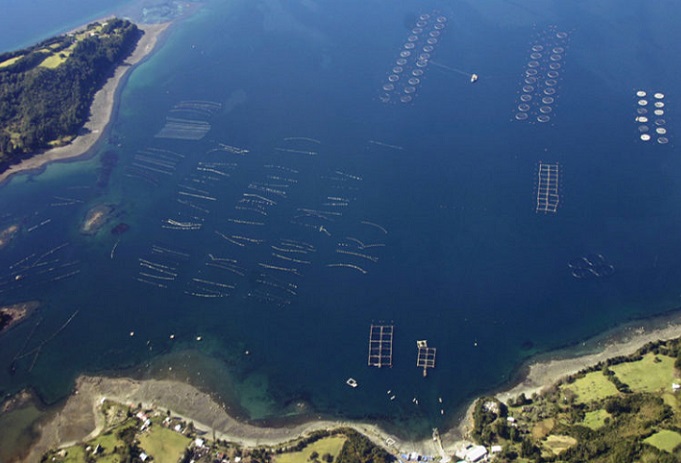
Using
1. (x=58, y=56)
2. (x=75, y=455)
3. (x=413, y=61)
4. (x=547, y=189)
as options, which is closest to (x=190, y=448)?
(x=75, y=455)

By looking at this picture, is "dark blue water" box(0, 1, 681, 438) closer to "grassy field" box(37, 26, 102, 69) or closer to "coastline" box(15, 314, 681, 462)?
"coastline" box(15, 314, 681, 462)

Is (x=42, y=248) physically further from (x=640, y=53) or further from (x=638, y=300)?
(x=640, y=53)

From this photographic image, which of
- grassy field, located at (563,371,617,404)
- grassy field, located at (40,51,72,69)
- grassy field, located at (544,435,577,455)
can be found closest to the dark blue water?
grassy field, located at (563,371,617,404)

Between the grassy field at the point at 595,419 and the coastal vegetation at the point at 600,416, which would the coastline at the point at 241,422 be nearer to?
the coastal vegetation at the point at 600,416

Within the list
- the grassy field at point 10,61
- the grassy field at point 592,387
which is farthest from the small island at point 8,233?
the grassy field at point 592,387

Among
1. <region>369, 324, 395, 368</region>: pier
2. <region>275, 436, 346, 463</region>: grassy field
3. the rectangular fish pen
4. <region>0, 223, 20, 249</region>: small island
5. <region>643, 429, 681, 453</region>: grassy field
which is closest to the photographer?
<region>643, 429, 681, 453</region>: grassy field
